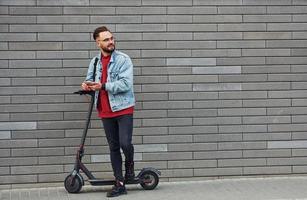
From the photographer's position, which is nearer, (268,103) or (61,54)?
(61,54)

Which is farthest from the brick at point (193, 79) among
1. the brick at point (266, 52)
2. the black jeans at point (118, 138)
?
the black jeans at point (118, 138)

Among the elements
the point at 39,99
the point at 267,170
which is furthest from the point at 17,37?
the point at 267,170

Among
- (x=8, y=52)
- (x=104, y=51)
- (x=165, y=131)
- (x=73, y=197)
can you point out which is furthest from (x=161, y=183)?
(x=8, y=52)

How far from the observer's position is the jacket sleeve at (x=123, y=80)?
21.9 feet

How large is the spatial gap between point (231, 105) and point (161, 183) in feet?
4.08

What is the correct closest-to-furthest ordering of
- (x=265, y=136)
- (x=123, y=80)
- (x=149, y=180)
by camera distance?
(x=123, y=80) < (x=149, y=180) < (x=265, y=136)

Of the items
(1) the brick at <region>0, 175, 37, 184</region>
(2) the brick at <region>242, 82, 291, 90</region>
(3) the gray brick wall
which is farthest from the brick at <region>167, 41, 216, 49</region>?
(1) the brick at <region>0, 175, 37, 184</region>

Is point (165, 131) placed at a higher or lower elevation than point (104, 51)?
lower

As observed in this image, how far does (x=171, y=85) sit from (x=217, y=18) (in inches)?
37.8

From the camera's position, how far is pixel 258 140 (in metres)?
7.70

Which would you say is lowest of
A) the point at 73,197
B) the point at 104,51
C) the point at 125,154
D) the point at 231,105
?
the point at 73,197

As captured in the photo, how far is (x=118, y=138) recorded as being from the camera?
275 inches

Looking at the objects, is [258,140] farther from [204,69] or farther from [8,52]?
[8,52]

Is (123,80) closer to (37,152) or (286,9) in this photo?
(37,152)
